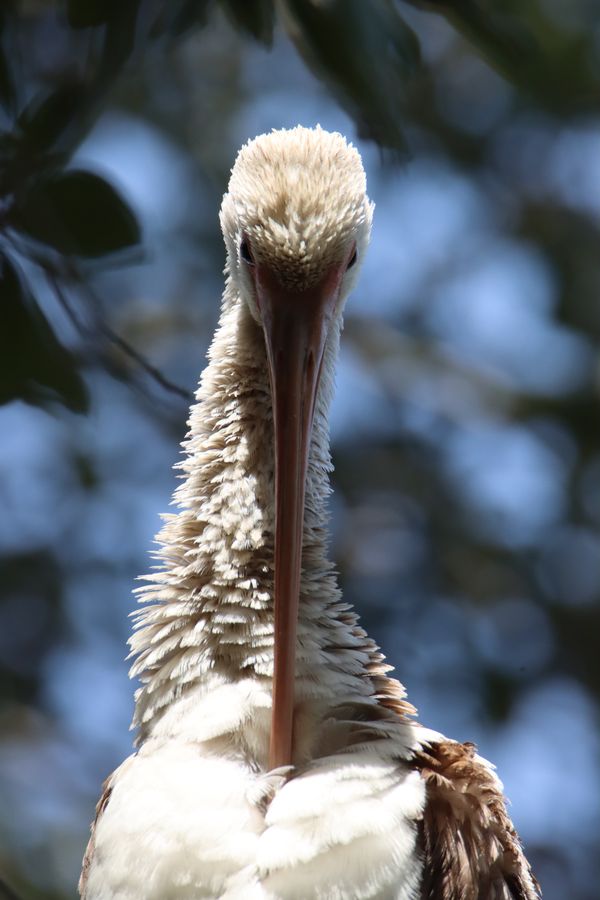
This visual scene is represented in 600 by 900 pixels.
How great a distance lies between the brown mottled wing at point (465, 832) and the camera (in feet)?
9.59

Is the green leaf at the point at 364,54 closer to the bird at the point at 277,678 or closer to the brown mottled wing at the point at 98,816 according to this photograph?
the bird at the point at 277,678

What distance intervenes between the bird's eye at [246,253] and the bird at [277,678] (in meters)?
0.02

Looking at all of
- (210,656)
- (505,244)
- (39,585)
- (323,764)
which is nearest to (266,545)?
(210,656)

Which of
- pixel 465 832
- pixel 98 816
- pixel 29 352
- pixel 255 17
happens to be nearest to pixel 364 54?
pixel 255 17

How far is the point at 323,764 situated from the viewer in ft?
9.86

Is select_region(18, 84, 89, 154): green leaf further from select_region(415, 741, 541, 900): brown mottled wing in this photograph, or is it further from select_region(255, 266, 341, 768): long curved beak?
select_region(415, 741, 541, 900): brown mottled wing

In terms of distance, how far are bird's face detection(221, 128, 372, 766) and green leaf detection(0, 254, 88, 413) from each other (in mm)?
1437

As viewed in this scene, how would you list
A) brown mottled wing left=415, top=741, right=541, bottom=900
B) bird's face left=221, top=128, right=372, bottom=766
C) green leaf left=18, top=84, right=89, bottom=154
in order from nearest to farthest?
green leaf left=18, top=84, right=89, bottom=154, brown mottled wing left=415, top=741, right=541, bottom=900, bird's face left=221, top=128, right=372, bottom=766

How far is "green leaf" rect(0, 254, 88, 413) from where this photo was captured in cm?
171

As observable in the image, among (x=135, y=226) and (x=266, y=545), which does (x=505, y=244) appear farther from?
(x=135, y=226)

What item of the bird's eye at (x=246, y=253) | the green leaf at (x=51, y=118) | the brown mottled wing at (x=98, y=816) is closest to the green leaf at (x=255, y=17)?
the green leaf at (x=51, y=118)

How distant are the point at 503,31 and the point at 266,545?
1741 mm

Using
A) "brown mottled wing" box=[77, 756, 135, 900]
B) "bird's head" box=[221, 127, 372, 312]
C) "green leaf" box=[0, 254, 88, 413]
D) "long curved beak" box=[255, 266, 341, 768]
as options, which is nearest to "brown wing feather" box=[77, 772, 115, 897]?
"brown mottled wing" box=[77, 756, 135, 900]

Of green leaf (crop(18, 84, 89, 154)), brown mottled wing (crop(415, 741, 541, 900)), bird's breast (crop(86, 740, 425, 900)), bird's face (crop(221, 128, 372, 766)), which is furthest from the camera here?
bird's face (crop(221, 128, 372, 766))
